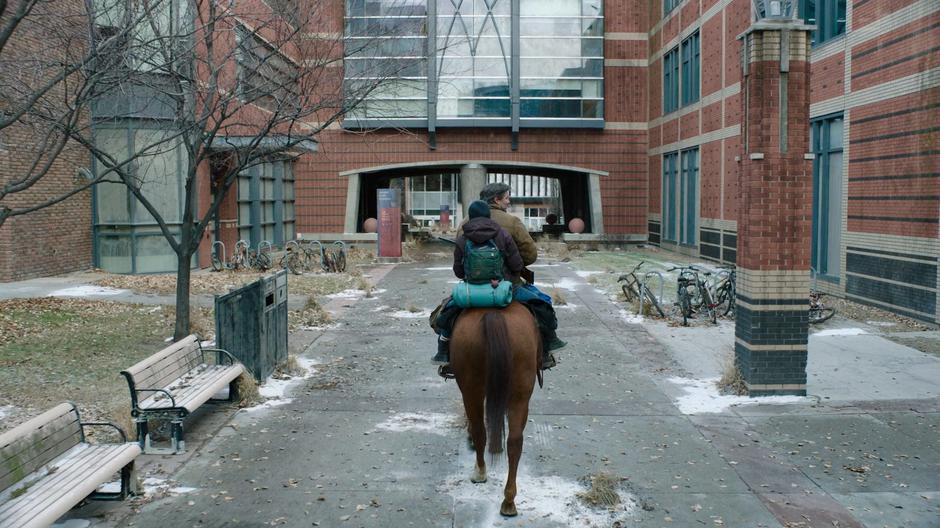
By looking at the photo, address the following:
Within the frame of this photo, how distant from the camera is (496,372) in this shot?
256 inches

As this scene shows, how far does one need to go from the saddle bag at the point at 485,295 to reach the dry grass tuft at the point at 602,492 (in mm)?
1565

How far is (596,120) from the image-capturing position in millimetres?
36844

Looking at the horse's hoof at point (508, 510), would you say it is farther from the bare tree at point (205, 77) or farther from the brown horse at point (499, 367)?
the bare tree at point (205, 77)

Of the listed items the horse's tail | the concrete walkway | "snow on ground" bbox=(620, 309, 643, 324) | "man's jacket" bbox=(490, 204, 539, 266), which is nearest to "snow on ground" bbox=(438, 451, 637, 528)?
the concrete walkway

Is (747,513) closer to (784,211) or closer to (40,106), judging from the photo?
(784,211)

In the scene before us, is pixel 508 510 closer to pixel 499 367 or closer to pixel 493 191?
pixel 499 367

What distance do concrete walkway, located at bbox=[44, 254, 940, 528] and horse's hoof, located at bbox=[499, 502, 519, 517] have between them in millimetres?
80

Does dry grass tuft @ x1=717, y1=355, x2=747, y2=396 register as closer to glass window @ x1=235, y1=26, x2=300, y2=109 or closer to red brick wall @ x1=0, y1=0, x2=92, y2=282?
glass window @ x1=235, y1=26, x2=300, y2=109

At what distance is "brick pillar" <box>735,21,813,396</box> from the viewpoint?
9688 mm

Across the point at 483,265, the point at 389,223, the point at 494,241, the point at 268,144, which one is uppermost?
the point at 268,144

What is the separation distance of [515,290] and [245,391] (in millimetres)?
3932

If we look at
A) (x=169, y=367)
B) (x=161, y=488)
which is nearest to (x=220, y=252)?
(x=169, y=367)

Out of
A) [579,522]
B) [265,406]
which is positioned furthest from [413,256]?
[579,522]

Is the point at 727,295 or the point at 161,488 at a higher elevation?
the point at 727,295
